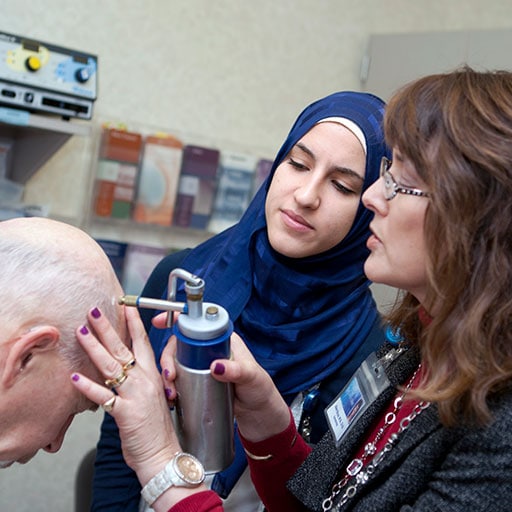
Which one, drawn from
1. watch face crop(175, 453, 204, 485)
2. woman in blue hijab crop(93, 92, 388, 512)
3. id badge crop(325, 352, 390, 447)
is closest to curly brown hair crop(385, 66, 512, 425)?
id badge crop(325, 352, 390, 447)

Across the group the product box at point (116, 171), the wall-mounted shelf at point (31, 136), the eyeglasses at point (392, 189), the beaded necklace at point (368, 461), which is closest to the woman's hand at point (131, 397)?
the beaded necklace at point (368, 461)

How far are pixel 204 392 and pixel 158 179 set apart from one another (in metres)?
1.62

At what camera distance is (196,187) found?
257 centimetres

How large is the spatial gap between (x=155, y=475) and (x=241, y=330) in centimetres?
62

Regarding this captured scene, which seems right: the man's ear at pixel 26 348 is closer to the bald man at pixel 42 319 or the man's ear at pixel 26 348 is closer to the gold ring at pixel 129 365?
the bald man at pixel 42 319

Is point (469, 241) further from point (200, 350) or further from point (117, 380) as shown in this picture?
point (117, 380)

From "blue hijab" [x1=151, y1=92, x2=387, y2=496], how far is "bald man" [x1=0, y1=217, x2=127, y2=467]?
0.47 metres

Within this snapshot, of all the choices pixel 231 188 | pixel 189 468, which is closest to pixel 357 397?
pixel 189 468

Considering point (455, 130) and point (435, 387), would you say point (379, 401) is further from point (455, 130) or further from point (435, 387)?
point (455, 130)

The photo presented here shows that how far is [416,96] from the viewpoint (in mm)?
929

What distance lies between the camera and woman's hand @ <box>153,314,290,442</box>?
97 centimetres

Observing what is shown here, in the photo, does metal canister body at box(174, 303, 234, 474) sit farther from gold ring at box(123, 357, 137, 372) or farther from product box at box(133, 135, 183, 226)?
product box at box(133, 135, 183, 226)

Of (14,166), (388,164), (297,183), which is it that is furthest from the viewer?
(14,166)

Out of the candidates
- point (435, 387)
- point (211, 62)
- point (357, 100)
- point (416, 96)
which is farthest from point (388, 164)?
point (211, 62)
